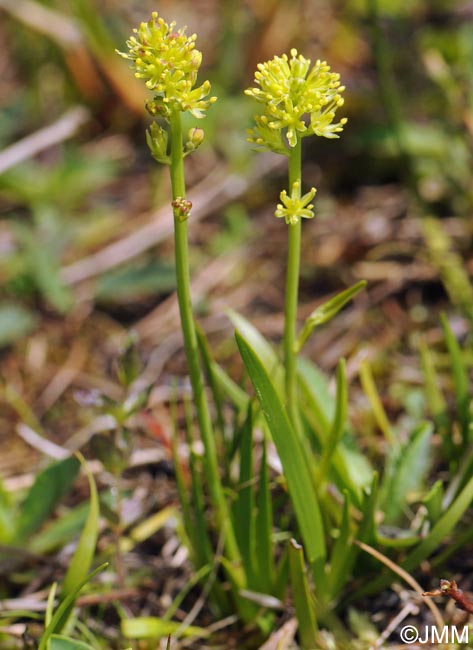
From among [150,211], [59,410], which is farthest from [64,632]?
[150,211]

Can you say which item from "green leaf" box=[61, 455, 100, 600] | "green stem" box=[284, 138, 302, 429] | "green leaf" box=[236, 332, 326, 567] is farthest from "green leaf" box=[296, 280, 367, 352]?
"green leaf" box=[61, 455, 100, 600]

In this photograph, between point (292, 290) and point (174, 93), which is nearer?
point (174, 93)

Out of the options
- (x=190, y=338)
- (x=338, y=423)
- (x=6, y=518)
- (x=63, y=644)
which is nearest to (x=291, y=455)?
(x=338, y=423)

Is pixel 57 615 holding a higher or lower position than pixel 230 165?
lower

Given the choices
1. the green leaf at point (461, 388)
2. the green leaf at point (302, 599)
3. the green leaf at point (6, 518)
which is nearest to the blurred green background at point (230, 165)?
the green leaf at point (461, 388)

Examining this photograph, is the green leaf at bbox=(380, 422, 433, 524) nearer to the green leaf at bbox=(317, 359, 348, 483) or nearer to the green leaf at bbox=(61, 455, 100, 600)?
the green leaf at bbox=(317, 359, 348, 483)

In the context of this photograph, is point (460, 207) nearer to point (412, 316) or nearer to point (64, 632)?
point (412, 316)

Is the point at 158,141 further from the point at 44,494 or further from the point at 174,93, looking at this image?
the point at 44,494
